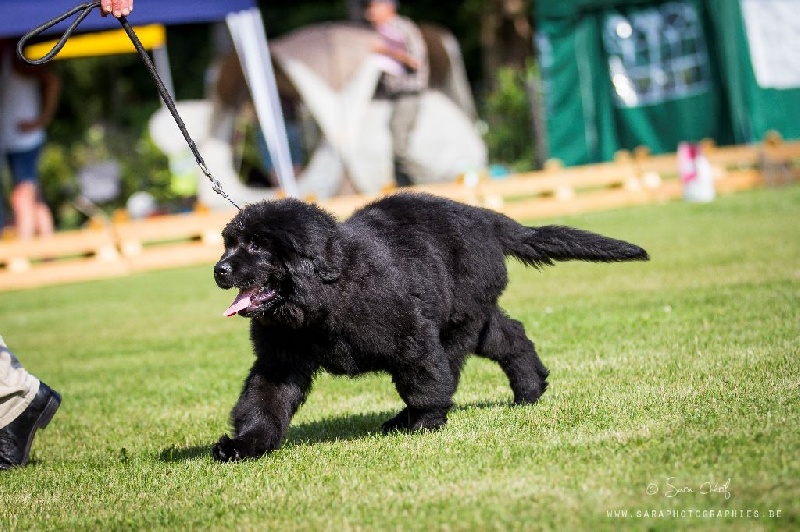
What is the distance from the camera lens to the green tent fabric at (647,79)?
19156 millimetres

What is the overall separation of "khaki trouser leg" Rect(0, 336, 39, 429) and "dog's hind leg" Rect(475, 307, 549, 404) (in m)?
2.39

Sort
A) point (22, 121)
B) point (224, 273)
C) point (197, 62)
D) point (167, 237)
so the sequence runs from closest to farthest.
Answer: point (224, 273) < point (22, 121) < point (167, 237) < point (197, 62)

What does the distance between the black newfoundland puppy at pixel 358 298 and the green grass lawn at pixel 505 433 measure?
0.86ft

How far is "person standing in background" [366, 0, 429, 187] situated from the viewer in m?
17.9

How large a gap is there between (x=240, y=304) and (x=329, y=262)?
439 millimetres

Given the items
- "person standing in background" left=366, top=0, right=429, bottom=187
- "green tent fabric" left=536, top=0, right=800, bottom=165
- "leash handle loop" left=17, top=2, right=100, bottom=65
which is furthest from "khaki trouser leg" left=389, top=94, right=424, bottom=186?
"leash handle loop" left=17, top=2, right=100, bottom=65

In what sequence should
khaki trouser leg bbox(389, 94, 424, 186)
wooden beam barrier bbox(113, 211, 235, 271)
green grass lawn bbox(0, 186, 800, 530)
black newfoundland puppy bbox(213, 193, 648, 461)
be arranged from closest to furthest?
green grass lawn bbox(0, 186, 800, 530)
black newfoundland puppy bbox(213, 193, 648, 461)
wooden beam barrier bbox(113, 211, 235, 271)
khaki trouser leg bbox(389, 94, 424, 186)

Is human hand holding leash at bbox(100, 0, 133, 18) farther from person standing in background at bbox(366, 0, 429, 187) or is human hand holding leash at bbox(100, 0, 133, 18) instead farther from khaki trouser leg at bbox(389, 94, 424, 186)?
khaki trouser leg at bbox(389, 94, 424, 186)

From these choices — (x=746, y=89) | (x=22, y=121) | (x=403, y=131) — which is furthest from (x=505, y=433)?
(x=746, y=89)

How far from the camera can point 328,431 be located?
5770 mm

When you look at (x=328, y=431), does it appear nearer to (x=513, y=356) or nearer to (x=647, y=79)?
(x=513, y=356)

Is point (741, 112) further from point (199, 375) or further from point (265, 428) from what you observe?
point (265, 428)

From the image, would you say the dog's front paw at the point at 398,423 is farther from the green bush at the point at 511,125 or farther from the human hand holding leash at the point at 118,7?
the green bush at the point at 511,125

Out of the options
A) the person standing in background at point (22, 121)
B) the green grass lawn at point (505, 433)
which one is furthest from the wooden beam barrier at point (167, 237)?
the green grass lawn at point (505, 433)
